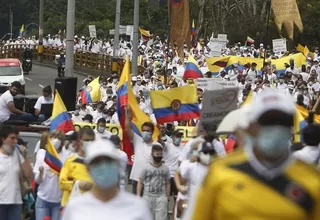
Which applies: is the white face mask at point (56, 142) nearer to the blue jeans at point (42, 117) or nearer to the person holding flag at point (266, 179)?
the blue jeans at point (42, 117)

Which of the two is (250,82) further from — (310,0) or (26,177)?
(310,0)

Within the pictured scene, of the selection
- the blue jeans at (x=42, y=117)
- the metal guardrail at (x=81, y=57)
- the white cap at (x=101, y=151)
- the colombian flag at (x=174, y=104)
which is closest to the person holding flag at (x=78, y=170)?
the white cap at (x=101, y=151)

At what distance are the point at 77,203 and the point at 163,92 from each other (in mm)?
10539

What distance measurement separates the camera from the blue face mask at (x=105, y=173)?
210 inches

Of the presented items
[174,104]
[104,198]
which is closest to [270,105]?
[104,198]

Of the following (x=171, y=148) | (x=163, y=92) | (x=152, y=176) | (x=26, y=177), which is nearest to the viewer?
(x=26, y=177)

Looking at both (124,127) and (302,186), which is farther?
(124,127)

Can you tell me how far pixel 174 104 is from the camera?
16.1 metres

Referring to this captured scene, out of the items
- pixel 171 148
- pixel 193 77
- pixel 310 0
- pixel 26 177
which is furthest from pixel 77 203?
pixel 310 0

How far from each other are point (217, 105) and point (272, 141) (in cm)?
835

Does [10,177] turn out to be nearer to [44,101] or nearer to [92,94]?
[44,101]

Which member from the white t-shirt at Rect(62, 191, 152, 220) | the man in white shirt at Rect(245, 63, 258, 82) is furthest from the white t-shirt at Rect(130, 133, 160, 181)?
the man in white shirt at Rect(245, 63, 258, 82)

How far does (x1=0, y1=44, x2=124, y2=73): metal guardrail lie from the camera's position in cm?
5274

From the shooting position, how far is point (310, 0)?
57906 mm
